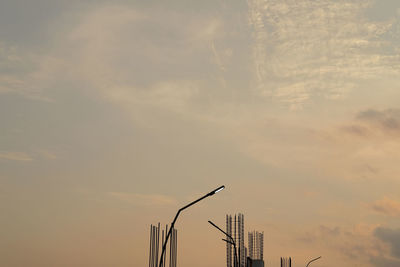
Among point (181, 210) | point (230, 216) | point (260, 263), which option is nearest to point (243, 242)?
point (230, 216)

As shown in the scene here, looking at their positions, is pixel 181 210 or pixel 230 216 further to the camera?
pixel 230 216

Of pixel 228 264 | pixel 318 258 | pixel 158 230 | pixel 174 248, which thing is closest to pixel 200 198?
pixel 318 258

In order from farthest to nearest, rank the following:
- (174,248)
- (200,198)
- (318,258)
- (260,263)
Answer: (260,263) → (174,248) → (318,258) → (200,198)

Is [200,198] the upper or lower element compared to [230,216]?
lower

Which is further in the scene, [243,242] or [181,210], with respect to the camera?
[243,242]

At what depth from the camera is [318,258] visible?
90.8 metres

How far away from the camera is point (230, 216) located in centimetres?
10694

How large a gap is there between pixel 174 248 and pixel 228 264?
14633 millimetres

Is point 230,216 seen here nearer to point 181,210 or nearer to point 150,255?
point 150,255

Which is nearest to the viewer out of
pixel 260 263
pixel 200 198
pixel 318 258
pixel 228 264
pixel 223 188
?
pixel 223 188

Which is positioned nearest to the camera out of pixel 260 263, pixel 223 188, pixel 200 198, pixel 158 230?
pixel 223 188

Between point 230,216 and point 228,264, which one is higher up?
point 230,216

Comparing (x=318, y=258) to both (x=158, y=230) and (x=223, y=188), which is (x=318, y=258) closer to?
(x=158, y=230)

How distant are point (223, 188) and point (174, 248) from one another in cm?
8300
